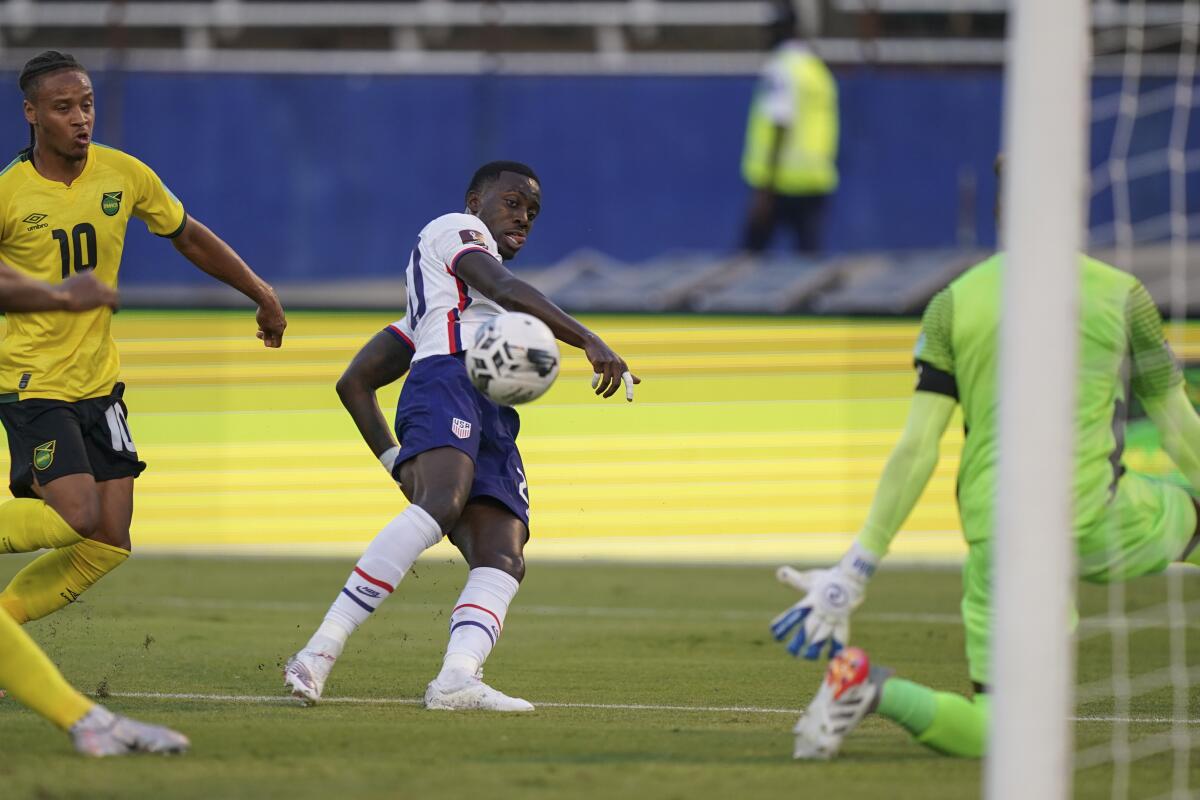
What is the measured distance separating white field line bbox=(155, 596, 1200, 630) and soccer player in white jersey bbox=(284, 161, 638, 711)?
3239 mm

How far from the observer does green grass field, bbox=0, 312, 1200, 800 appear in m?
5.06

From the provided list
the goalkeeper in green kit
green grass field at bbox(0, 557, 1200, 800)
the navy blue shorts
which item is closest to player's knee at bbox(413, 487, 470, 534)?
the navy blue shorts

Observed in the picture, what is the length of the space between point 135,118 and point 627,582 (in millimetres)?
6204

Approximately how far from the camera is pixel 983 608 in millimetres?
5090

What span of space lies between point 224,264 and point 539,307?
1486mm

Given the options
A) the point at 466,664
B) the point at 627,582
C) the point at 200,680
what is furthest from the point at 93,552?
the point at 627,582

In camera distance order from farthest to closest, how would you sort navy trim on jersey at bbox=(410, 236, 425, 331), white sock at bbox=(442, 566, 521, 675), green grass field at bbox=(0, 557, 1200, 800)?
navy trim on jersey at bbox=(410, 236, 425, 331)
white sock at bbox=(442, 566, 521, 675)
green grass field at bbox=(0, 557, 1200, 800)

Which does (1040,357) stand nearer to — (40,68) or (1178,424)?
(1178,424)

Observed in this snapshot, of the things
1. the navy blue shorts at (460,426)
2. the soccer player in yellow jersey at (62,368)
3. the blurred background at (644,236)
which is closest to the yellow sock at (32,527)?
the soccer player in yellow jersey at (62,368)

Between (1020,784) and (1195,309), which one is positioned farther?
(1195,309)

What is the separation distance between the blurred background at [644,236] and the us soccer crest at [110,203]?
6.84 m

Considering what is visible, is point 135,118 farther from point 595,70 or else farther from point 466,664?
A: point 466,664

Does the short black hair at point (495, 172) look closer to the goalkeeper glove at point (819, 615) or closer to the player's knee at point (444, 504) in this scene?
the player's knee at point (444, 504)

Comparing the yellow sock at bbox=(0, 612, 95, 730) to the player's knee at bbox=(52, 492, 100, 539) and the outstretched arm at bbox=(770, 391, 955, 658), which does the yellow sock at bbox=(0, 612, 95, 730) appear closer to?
the player's knee at bbox=(52, 492, 100, 539)
